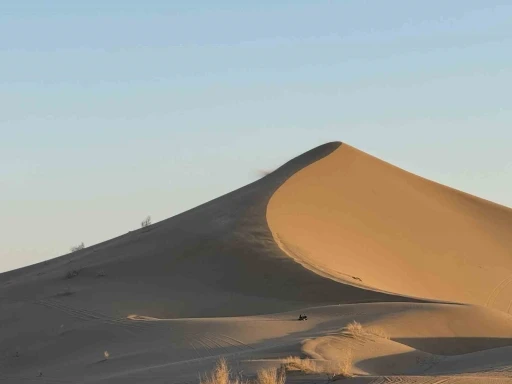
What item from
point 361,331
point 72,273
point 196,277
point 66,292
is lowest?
point 361,331

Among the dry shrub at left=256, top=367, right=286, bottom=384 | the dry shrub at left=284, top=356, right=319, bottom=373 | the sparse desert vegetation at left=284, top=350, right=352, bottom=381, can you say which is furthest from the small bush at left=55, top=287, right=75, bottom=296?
the dry shrub at left=256, top=367, right=286, bottom=384

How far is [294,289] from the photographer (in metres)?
27.3

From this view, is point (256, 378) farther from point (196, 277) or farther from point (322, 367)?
point (196, 277)

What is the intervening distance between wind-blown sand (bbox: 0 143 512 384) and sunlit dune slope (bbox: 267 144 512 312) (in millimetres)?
95

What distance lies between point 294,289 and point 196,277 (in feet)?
11.8

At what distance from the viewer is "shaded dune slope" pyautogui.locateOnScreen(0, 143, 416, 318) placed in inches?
1034

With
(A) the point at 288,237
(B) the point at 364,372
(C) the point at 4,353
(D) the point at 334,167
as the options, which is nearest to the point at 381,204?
(D) the point at 334,167

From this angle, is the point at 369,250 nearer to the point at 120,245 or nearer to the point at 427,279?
the point at 427,279

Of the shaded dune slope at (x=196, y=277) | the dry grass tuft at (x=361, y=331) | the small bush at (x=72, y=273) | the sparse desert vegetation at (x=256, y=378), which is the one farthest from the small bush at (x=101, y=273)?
the sparse desert vegetation at (x=256, y=378)

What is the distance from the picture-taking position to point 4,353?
74.5 ft

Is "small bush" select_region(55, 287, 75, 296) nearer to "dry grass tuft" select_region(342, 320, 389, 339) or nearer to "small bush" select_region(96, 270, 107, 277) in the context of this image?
"small bush" select_region(96, 270, 107, 277)

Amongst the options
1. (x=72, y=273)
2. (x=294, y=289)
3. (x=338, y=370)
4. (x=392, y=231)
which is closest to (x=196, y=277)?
(x=294, y=289)

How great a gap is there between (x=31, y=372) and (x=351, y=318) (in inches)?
280

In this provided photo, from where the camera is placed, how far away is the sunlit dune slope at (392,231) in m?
33.4
